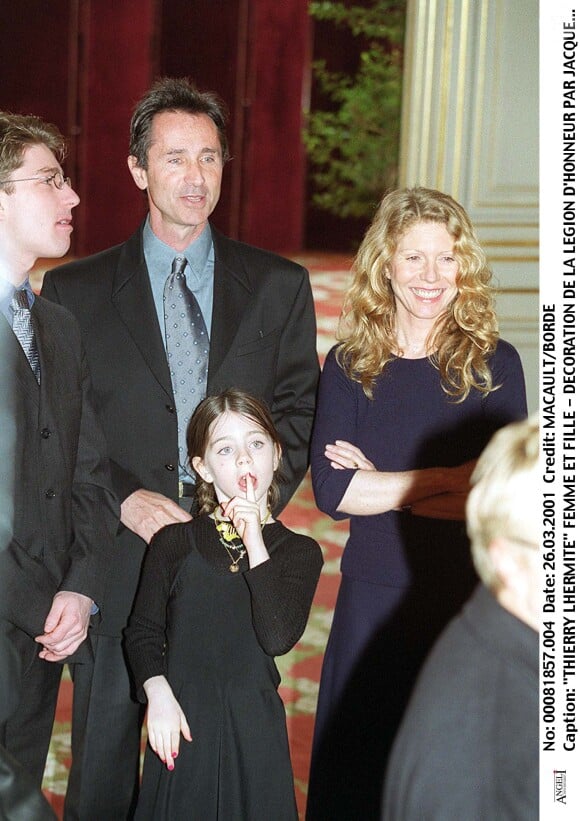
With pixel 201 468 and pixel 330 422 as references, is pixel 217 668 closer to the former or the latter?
pixel 201 468

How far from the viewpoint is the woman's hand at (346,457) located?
7.06ft

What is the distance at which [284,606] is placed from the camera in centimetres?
194

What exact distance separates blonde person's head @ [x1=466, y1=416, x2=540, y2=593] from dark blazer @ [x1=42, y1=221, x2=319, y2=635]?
3.87ft

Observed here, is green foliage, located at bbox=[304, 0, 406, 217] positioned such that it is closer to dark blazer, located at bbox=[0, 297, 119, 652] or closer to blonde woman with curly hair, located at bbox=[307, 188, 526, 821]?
blonde woman with curly hair, located at bbox=[307, 188, 526, 821]

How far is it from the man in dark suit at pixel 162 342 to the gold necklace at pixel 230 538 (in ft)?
0.70

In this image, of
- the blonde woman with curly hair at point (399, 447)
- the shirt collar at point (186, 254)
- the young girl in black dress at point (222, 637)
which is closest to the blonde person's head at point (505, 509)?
the young girl in black dress at point (222, 637)

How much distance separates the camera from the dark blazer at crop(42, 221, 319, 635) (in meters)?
2.29

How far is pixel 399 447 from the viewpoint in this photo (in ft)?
7.12

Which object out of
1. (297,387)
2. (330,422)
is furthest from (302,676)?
(330,422)

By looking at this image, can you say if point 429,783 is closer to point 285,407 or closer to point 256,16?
point 285,407

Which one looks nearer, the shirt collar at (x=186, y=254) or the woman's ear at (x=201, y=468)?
the woman's ear at (x=201, y=468)

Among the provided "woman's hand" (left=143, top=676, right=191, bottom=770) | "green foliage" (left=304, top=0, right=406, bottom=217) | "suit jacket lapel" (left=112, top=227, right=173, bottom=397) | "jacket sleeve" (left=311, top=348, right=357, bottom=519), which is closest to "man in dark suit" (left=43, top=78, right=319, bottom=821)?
"suit jacket lapel" (left=112, top=227, right=173, bottom=397)

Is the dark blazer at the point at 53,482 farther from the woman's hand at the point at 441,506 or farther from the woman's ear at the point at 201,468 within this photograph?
the woman's hand at the point at 441,506

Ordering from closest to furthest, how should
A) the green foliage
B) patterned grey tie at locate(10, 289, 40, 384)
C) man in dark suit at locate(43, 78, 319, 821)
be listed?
1. patterned grey tie at locate(10, 289, 40, 384)
2. man in dark suit at locate(43, 78, 319, 821)
3. the green foliage
